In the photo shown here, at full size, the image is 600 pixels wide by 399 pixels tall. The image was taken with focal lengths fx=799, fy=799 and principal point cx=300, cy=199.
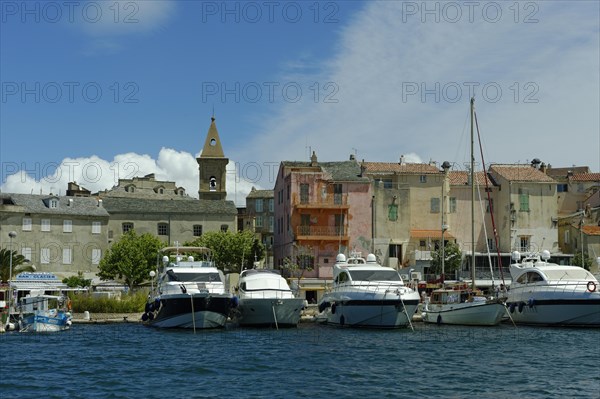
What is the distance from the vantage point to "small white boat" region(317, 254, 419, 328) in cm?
4653

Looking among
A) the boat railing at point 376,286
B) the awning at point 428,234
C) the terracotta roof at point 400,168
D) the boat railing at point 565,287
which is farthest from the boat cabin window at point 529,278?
the terracotta roof at point 400,168

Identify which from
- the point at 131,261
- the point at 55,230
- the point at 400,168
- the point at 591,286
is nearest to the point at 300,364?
the point at 591,286

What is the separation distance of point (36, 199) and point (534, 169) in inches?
1968

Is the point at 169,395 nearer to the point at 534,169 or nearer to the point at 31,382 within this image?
the point at 31,382

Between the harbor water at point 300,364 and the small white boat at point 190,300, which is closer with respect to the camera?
the harbor water at point 300,364

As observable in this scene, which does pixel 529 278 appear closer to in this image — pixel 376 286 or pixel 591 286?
pixel 591 286

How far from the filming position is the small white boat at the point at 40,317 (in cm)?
4519

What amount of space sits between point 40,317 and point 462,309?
25576 mm

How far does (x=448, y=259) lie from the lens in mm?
72375

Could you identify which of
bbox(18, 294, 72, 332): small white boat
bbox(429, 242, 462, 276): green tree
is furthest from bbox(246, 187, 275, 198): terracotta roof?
bbox(18, 294, 72, 332): small white boat

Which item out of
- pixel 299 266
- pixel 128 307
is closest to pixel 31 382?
pixel 128 307

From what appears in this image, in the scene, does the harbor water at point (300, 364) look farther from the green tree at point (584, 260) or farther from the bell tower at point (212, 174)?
the bell tower at point (212, 174)

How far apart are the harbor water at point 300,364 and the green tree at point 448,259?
1001 inches

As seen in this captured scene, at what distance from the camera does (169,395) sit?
1006 inches
